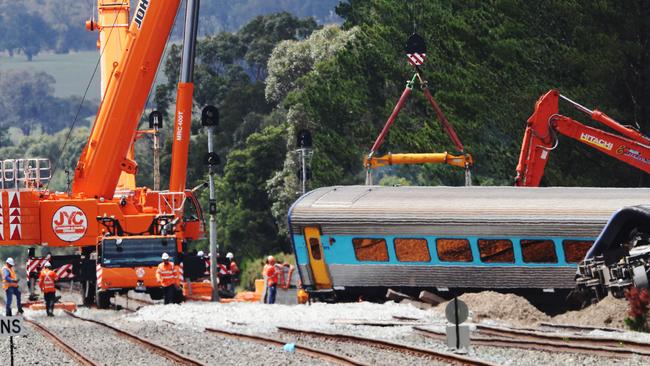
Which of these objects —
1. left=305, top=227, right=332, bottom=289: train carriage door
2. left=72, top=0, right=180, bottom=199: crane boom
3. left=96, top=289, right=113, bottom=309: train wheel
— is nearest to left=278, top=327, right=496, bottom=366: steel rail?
left=305, top=227, right=332, bottom=289: train carriage door

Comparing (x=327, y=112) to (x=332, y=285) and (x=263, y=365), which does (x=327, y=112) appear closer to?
(x=332, y=285)

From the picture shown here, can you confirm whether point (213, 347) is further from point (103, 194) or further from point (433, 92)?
point (433, 92)

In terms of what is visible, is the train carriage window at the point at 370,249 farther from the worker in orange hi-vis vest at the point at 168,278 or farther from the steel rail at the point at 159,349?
the steel rail at the point at 159,349

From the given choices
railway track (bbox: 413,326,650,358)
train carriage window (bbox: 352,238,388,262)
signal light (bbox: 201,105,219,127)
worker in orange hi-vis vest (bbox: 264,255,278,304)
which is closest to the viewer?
railway track (bbox: 413,326,650,358)

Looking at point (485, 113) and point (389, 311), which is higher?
point (485, 113)

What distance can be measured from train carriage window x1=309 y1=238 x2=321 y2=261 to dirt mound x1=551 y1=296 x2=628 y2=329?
328 inches

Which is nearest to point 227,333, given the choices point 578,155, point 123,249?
point 123,249

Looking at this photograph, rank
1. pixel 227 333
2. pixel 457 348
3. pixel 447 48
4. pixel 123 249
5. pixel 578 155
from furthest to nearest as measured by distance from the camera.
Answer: pixel 447 48 → pixel 578 155 → pixel 123 249 → pixel 227 333 → pixel 457 348

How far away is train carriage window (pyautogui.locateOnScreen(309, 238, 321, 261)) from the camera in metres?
37.1

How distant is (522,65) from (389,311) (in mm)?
27253

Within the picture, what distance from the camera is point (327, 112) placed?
78.4 m

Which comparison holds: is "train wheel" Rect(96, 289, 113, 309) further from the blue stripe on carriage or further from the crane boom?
the blue stripe on carriage

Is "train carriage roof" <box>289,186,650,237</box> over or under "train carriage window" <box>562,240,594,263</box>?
over

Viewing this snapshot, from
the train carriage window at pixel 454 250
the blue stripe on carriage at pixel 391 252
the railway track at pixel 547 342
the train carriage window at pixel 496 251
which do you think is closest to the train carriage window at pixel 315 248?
the blue stripe on carriage at pixel 391 252
